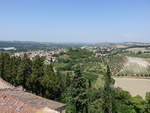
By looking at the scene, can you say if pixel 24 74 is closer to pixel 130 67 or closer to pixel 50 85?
pixel 50 85

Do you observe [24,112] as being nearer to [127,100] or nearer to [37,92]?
[37,92]

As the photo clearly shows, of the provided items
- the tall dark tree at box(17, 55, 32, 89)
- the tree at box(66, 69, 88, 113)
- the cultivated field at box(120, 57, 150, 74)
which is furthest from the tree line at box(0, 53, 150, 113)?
the cultivated field at box(120, 57, 150, 74)

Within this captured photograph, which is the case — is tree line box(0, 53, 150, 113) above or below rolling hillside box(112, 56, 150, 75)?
above

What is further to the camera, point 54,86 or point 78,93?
point 54,86

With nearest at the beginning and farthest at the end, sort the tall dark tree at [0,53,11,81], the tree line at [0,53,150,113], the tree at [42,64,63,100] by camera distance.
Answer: the tree line at [0,53,150,113]
the tree at [42,64,63,100]
the tall dark tree at [0,53,11,81]

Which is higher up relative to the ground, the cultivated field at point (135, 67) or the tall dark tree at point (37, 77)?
the tall dark tree at point (37, 77)

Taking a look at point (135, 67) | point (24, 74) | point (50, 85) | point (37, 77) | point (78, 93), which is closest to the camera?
point (78, 93)

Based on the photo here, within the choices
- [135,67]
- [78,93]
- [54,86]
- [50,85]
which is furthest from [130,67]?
[78,93]

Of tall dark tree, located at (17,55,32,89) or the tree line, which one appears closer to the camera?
the tree line

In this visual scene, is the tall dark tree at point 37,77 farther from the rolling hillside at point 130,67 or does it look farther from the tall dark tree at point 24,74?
the rolling hillside at point 130,67

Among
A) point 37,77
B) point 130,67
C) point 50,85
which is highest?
point 37,77

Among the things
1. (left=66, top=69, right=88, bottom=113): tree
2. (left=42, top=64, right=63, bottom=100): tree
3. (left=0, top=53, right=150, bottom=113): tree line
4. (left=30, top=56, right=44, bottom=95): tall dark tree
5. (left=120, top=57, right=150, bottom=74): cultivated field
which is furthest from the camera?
(left=120, top=57, right=150, bottom=74): cultivated field

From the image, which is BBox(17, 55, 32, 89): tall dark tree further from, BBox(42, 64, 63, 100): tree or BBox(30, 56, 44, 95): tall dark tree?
BBox(42, 64, 63, 100): tree

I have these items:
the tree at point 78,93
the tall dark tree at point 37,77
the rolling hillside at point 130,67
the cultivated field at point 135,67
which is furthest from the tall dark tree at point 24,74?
the cultivated field at point 135,67
